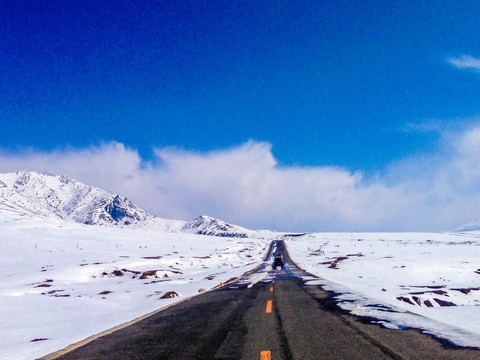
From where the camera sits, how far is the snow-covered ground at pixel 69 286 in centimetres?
916

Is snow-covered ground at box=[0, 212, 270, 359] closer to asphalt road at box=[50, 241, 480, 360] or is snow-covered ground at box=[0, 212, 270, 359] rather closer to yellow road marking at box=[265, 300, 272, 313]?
asphalt road at box=[50, 241, 480, 360]

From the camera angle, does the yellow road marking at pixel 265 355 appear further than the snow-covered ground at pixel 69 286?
No

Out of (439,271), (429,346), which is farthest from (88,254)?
(429,346)

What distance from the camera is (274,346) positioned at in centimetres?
556

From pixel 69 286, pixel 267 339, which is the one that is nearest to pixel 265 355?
pixel 267 339

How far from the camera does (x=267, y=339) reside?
6082 mm

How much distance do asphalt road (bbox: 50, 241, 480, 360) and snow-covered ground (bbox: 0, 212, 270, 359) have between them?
1730mm

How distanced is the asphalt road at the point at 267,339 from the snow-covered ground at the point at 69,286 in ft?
5.68

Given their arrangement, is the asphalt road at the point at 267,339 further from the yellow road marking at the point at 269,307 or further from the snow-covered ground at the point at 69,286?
the snow-covered ground at the point at 69,286

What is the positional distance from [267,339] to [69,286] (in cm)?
2580

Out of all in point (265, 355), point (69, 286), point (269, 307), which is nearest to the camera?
point (265, 355)

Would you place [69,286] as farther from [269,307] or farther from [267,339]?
[267,339]

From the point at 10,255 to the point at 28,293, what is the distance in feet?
93.8

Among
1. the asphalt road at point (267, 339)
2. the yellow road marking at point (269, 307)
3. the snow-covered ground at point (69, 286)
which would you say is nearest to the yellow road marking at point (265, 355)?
the asphalt road at point (267, 339)
